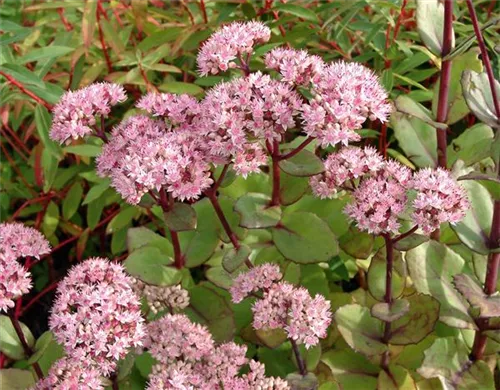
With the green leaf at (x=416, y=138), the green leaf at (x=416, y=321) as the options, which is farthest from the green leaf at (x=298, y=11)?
the green leaf at (x=416, y=321)

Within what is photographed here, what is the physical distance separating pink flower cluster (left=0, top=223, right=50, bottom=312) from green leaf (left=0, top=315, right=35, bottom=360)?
111mm

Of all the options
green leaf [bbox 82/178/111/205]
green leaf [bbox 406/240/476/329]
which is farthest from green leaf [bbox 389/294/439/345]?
green leaf [bbox 82/178/111/205]

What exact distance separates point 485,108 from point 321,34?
0.81 meters

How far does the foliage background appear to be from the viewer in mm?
1613

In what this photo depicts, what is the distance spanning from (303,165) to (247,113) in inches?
7.5

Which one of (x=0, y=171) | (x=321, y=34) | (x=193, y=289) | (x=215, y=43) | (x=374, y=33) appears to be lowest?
(x=0, y=171)

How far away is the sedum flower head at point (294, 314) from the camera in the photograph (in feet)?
4.14

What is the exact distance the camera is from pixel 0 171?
92.7 inches

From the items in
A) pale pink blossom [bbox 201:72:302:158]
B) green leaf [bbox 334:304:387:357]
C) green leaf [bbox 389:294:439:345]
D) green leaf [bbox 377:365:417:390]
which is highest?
pale pink blossom [bbox 201:72:302:158]

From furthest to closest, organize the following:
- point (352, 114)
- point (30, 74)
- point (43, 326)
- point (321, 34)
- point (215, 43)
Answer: point (43, 326)
point (321, 34)
point (30, 74)
point (215, 43)
point (352, 114)

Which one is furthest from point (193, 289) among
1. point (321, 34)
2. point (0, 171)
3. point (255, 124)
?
point (0, 171)

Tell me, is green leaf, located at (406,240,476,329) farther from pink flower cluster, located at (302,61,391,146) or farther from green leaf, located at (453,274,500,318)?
pink flower cluster, located at (302,61,391,146)

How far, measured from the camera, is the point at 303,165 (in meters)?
1.39

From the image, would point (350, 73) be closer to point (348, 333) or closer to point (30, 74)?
point (348, 333)
